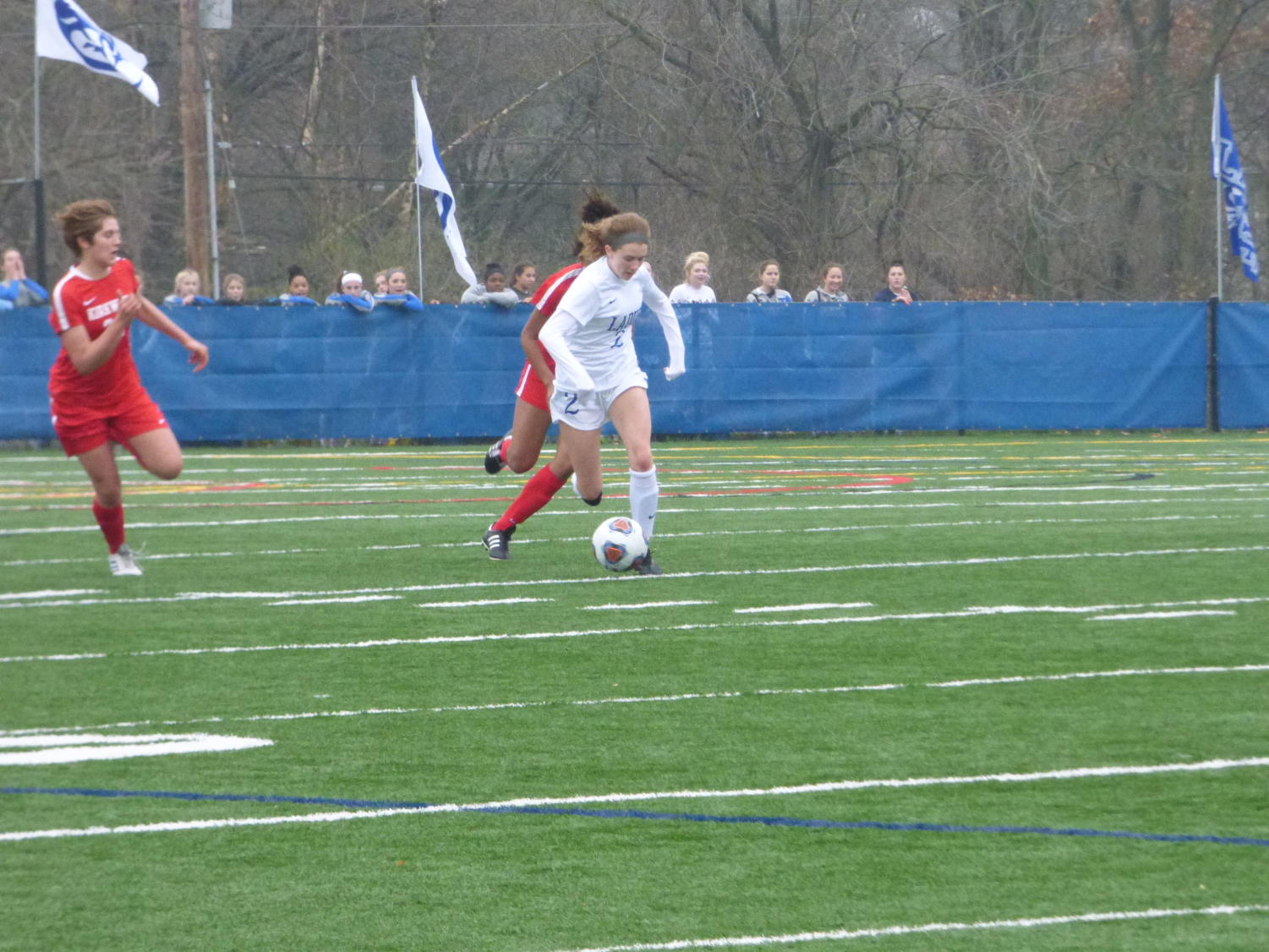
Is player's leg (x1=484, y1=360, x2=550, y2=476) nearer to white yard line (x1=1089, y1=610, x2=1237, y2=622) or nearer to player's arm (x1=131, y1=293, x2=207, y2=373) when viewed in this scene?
player's arm (x1=131, y1=293, x2=207, y2=373)

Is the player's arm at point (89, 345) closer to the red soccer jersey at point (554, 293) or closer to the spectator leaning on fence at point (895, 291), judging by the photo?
the red soccer jersey at point (554, 293)

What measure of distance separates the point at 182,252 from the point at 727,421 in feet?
59.6

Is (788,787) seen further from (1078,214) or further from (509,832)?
(1078,214)

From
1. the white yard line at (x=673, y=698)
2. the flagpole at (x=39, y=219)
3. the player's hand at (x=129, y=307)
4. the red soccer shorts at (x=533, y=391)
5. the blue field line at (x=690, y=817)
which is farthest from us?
the flagpole at (x=39, y=219)

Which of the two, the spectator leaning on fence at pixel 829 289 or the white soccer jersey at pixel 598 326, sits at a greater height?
the spectator leaning on fence at pixel 829 289

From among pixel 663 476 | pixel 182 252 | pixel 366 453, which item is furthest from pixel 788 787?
pixel 182 252

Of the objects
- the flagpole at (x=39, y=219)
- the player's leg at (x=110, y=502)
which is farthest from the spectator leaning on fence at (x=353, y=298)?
the player's leg at (x=110, y=502)

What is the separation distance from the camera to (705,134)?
1203 inches

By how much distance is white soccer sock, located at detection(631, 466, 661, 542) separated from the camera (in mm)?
10211

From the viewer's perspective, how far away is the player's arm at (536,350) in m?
10.7

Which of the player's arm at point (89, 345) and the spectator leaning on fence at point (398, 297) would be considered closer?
the player's arm at point (89, 345)

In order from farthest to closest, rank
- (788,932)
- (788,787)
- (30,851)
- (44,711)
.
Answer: (44,711) < (788,787) < (30,851) < (788,932)

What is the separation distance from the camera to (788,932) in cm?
424

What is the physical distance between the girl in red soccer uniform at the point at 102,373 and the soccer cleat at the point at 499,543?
1.75m
